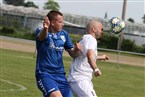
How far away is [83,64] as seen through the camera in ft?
24.1

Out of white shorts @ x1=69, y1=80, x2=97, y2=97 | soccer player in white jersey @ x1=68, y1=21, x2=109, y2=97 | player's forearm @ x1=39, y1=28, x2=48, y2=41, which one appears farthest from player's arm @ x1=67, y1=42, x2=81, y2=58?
player's forearm @ x1=39, y1=28, x2=48, y2=41

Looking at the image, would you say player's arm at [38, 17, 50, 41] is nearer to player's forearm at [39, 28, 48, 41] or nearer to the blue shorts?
player's forearm at [39, 28, 48, 41]

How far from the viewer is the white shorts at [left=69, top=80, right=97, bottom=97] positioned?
281 inches

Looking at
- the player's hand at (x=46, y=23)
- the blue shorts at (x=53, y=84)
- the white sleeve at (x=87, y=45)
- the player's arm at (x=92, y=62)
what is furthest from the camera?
the white sleeve at (x=87, y=45)

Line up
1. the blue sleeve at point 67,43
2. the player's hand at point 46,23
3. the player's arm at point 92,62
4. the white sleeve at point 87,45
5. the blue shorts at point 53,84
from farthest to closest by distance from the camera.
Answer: the blue sleeve at point 67,43
the white sleeve at point 87,45
the blue shorts at point 53,84
the player's arm at point 92,62
the player's hand at point 46,23

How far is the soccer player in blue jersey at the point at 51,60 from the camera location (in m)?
7.14

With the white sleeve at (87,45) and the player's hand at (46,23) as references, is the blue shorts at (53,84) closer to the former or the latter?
the white sleeve at (87,45)

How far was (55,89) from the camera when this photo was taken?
23.3ft

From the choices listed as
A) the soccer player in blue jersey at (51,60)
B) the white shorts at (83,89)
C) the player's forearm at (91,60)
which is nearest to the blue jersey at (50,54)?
the soccer player in blue jersey at (51,60)

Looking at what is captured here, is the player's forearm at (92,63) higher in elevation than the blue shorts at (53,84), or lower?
higher

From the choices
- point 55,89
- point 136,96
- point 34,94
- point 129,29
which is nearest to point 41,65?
point 55,89

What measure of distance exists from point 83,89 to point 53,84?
472mm

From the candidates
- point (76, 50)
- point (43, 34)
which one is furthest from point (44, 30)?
point (76, 50)

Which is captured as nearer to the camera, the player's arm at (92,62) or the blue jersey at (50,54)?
the player's arm at (92,62)
